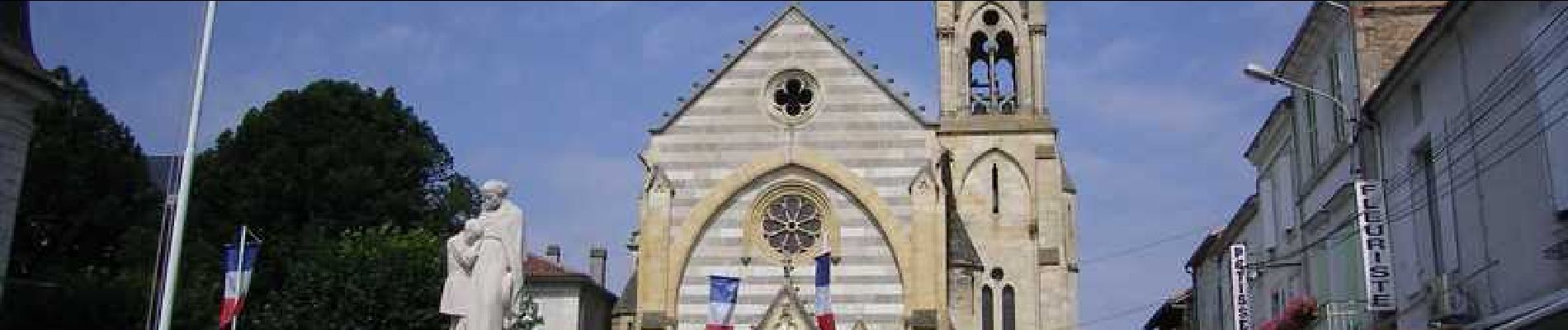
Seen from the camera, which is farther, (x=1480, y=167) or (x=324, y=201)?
(x=324, y=201)

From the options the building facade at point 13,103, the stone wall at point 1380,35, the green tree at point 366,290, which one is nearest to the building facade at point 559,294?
the green tree at point 366,290

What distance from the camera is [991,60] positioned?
5116 cm

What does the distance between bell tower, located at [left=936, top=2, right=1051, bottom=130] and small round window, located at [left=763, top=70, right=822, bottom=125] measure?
9.72 m

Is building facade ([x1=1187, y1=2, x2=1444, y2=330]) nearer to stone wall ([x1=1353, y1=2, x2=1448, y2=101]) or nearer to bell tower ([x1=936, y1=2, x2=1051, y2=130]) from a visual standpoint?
stone wall ([x1=1353, y1=2, x2=1448, y2=101])

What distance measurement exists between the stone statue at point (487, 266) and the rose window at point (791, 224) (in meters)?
24.4

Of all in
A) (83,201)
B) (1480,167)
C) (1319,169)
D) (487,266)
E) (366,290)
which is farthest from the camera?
(83,201)

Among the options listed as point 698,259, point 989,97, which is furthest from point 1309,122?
point 989,97

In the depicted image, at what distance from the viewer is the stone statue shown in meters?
14.4

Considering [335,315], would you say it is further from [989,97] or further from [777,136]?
[989,97]

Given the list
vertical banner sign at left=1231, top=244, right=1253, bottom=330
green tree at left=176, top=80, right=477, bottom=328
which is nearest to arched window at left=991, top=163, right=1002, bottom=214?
vertical banner sign at left=1231, top=244, right=1253, bottom=330

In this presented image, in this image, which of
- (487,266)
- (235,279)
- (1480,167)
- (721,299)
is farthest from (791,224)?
(487,266)

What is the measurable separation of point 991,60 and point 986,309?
10.2 metres

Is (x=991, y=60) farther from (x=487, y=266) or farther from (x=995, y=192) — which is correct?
(x=487, y=266)

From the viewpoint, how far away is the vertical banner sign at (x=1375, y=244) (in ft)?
75.2
